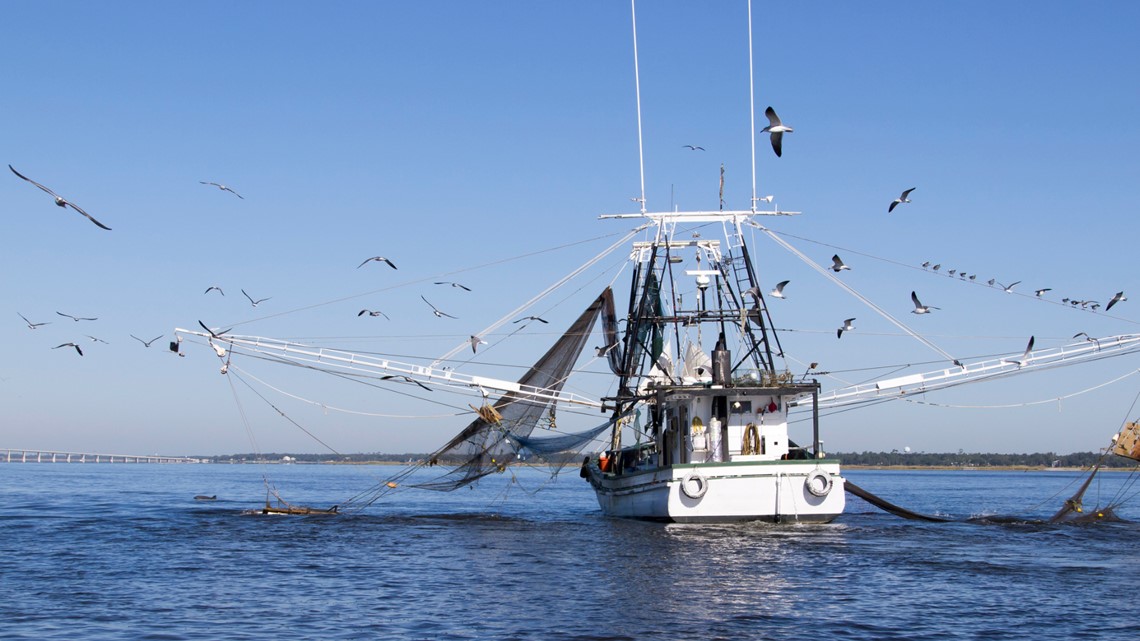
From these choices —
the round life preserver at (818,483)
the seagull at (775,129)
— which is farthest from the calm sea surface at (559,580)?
the seagull at (775,129)

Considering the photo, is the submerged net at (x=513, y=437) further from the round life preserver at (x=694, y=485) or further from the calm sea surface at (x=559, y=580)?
the round life preserver at (x=694, y=485)

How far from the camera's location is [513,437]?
43.9m

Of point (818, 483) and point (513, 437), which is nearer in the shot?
point (818, 483)

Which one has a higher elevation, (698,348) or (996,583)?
(698,348)

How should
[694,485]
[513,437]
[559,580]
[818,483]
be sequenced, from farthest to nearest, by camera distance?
[513,437] → [818,483] → [694,485] → [559,580]

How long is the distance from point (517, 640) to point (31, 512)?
38578 mm

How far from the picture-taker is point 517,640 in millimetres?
19234

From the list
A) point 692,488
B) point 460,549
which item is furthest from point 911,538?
point 460,549

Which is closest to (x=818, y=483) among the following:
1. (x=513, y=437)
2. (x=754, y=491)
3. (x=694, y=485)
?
(x=754, y=491)

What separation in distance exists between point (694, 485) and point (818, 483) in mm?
3977

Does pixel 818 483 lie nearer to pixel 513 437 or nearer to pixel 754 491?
pixel 754 491

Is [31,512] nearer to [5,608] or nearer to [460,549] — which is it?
[460,549]

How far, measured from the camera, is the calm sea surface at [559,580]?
68.0 feet

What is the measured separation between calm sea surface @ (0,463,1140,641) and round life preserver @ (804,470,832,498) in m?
1.46
